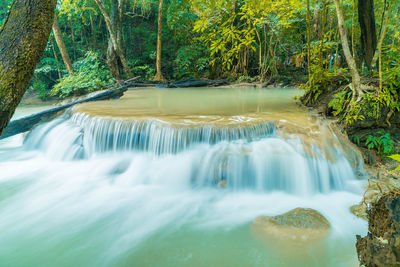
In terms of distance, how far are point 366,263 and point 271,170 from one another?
277 centimetres

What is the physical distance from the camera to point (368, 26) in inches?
221

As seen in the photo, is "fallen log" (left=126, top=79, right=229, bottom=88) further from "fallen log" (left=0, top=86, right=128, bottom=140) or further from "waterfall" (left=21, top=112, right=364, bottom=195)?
"waterfall" (left=21, top=112, right=364, bottom=195)

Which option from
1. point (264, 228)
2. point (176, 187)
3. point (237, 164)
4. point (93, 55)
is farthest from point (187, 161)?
point (93, 55)

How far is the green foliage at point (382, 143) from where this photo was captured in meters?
4.21

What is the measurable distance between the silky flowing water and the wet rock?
1.07 metres

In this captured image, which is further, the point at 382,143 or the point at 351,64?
the point at 351,64

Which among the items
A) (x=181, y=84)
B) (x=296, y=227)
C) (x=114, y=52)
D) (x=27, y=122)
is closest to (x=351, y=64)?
(x=296, y=227)

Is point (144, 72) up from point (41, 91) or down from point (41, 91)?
up

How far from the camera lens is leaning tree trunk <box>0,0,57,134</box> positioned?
178cm

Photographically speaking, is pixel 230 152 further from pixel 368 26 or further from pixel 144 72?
pixel 144 72

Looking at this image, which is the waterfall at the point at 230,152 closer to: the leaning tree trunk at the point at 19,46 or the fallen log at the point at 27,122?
the fallen log at the point at 27,122

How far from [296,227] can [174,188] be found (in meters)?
2.14

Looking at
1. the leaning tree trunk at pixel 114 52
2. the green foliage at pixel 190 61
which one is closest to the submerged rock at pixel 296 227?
the leaning tree trunk at pixel 114 52

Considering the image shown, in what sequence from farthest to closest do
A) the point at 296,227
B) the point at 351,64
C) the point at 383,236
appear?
the point at 351,64 < the point at 296,227 < the point at 383,236
